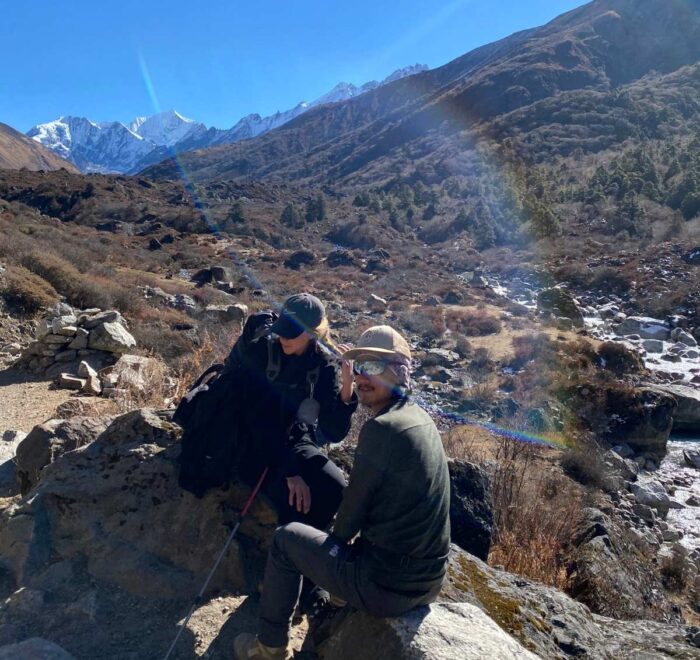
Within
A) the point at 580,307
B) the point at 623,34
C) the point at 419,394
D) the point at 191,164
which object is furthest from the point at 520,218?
the point at 191,164

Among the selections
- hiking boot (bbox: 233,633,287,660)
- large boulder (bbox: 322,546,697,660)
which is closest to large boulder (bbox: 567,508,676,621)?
large boulder (bbox: 322,546,697,660)

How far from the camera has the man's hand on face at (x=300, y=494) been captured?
233cm

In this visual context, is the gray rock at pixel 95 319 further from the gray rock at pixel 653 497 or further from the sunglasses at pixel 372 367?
the gray rock at pixel 653 497

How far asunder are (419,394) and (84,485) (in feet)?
29.7

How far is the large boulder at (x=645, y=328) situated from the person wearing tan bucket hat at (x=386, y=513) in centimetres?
1540

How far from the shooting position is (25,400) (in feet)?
20.3

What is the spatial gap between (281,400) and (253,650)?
1.03 m

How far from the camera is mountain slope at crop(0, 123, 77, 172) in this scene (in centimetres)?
10400

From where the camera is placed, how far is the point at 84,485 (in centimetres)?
271

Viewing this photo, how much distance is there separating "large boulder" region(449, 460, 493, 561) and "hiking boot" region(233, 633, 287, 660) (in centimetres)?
147

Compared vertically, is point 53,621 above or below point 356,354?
below

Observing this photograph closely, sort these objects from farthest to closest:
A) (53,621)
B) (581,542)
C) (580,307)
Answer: (580,307), (581,542), (53,621)

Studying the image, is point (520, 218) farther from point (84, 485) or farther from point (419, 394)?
point (84, 485)

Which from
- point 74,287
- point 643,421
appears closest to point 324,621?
point 74,287
